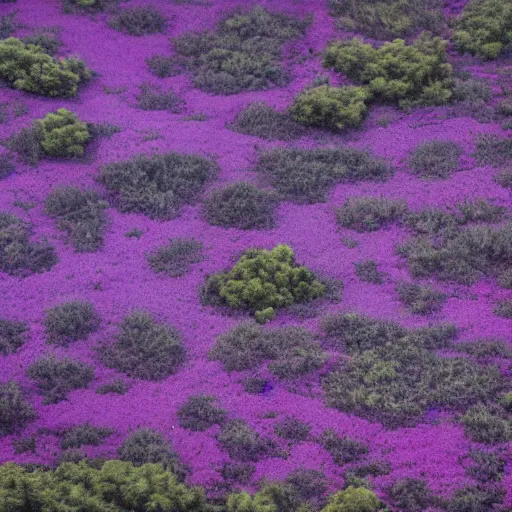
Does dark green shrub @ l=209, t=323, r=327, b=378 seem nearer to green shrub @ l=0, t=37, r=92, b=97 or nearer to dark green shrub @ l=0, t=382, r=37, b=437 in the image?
dark green shrub @ l=0, t=382, r=37, b=437

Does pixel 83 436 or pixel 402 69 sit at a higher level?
pixel 402 69

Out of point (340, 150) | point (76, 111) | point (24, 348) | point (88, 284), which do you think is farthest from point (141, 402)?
point (76, 111)

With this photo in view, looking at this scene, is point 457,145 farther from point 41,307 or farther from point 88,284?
point 41,307

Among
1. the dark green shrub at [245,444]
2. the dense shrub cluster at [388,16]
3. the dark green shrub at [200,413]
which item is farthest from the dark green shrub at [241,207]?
the dense shrub cluster at [388,16]

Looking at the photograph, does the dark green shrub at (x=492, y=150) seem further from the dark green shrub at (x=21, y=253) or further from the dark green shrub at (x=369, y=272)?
the dark green shrub at (x=21, y=253)

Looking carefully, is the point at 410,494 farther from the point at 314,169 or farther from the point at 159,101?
the point at 159,101

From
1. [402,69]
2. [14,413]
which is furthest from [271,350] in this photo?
[402,69]
